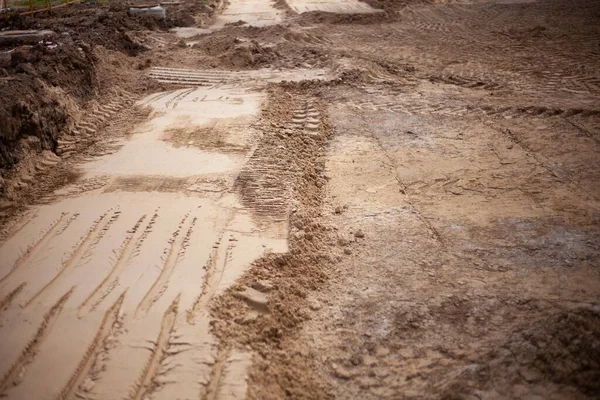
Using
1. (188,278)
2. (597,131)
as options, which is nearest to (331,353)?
(188,278)

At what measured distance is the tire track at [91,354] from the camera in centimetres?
251

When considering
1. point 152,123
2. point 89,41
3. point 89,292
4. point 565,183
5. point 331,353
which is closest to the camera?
point 331,353

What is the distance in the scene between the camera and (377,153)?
5.45 meters

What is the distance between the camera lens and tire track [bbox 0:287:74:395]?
2572mm

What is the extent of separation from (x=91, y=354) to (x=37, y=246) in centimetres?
154

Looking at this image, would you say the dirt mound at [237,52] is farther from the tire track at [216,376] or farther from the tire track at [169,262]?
the tire track at [216,376]

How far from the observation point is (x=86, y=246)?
372 centimetres

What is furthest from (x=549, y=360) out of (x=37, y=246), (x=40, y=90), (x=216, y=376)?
(x=40, y=90)

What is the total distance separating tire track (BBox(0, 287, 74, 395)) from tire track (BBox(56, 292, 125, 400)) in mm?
319

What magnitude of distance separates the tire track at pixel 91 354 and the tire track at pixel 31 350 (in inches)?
12.6

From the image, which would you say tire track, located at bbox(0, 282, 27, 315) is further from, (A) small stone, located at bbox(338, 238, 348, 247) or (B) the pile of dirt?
(A) small stone, located at bbox(338, 238, 348, 247)

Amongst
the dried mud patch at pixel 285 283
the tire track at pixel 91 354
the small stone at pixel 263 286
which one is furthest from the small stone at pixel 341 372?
the tire track at pixel 91 354

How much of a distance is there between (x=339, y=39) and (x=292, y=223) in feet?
25.2

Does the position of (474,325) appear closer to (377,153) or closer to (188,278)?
(188,278)
